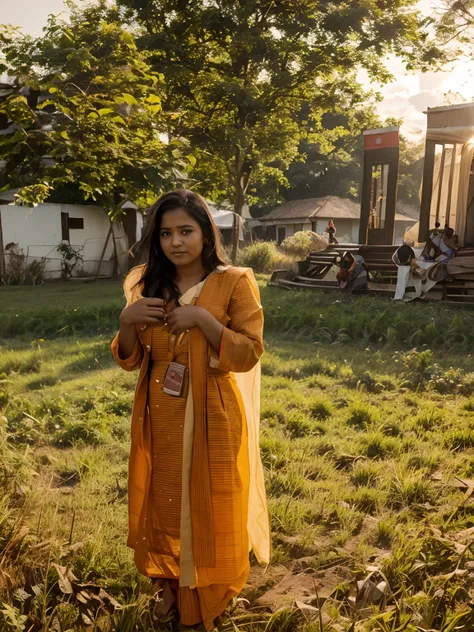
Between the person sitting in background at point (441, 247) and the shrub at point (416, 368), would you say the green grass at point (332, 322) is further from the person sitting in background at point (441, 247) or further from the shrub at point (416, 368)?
the person sitting in background at point (441, 247)

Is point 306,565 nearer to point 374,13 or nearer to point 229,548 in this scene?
point 229,548

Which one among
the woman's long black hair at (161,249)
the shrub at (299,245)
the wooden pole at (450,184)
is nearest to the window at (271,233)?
the shrub at (299,245)

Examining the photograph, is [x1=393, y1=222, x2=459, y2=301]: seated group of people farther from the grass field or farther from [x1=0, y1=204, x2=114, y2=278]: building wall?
[x1=0, y1=204, x2=114, y2=278]: building wall

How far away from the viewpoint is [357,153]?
4238 centimetres

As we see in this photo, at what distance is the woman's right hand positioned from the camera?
2309 millimetres

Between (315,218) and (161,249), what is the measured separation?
3293 cm

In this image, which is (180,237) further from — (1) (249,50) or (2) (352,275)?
(1) (249,50)

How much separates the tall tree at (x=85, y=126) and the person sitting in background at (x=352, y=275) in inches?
359

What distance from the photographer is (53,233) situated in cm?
1855

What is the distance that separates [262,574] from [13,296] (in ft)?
40.5

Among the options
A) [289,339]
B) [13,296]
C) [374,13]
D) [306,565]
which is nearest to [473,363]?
[289,339]

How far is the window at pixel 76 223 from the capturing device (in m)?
19.2

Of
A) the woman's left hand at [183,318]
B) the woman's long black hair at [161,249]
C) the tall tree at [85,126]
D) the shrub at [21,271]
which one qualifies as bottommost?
the shrub at [21,271]

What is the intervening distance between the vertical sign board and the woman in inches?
569
